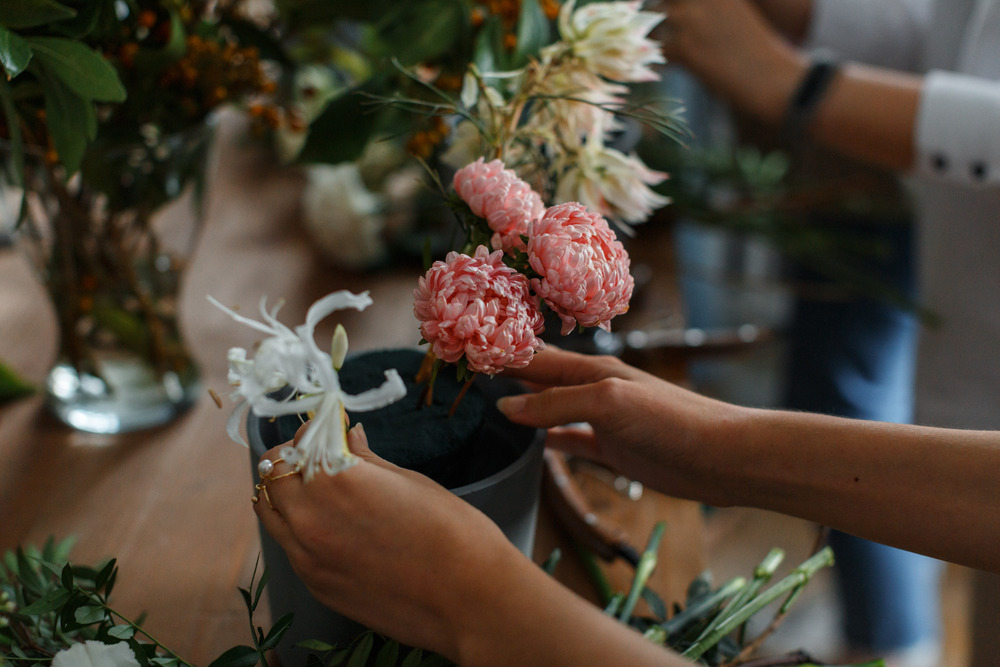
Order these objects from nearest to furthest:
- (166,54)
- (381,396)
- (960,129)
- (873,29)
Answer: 1. (381,396)
2. (166,54)
3. (960,129)
4. (873,29)

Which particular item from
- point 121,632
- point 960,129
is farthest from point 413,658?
point 960,129

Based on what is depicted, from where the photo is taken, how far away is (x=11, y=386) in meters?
0.67

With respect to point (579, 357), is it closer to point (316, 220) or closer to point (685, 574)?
point (685, 574)

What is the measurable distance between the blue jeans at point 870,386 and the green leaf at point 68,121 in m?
1.15

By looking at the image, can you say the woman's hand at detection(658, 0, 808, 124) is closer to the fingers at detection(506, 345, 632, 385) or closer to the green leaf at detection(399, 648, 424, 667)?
the fingers at detection(506, 345, 632, 385)

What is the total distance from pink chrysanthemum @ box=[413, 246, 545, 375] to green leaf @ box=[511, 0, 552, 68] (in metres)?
0.26

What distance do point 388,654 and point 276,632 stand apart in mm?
54

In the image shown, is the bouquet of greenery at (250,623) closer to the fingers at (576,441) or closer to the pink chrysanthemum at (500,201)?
the fingers at (576,441)

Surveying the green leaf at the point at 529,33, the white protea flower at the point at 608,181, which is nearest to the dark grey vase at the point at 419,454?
the white protea flower at the point at 608,181

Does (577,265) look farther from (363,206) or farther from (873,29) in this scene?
(873,29)

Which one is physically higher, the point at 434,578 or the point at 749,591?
the point at 434,578

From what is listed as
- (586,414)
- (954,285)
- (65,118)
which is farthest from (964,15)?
(65,118)

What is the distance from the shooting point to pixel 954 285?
0.93 meters

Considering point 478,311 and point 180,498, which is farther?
point 180,498
